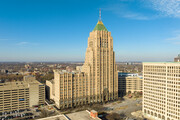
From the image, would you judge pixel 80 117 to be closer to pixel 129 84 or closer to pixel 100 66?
pixel 100 66

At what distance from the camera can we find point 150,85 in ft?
306

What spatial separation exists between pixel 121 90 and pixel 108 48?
5694cm

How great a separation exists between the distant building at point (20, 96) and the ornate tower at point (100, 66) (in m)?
40.6

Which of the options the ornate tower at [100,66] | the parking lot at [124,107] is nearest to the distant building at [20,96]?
the ornate tower at [100,66]

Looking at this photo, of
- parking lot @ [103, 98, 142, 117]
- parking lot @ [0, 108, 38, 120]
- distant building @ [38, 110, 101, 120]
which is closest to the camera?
distant building @ [38, 110, 101, 120]

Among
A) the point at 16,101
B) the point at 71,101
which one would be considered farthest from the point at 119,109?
the point at 16,101

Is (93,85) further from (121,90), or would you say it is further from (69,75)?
(121,90)

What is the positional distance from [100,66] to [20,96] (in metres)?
67.0

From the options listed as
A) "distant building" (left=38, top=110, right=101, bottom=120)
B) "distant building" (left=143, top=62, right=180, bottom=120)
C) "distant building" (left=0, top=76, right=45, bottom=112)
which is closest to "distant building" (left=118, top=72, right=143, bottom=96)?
"distant building" (left=143, top=62, right=180, bottom=120)

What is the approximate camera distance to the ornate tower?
125 metres

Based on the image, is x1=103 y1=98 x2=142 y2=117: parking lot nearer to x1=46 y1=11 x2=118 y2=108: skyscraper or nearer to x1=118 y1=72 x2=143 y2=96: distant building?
x1=46 y1=11 x2=118 y2=108: skyscraper

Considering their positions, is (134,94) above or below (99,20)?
below

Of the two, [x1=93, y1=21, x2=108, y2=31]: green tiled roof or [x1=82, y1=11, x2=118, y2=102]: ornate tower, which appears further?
[x1=93, y1=21, x2=108, y2=31]: green tiled roof

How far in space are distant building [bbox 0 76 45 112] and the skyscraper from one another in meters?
13.3
